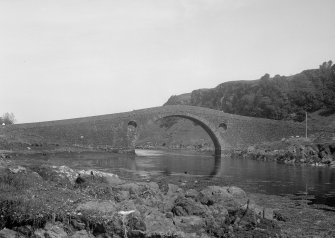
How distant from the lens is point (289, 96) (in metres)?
68.7

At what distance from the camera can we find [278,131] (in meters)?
51.4

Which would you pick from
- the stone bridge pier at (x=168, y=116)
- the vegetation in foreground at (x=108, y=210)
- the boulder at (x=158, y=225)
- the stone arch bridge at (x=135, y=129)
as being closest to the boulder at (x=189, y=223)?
the vegetation in foreground at (x=108, y=210)

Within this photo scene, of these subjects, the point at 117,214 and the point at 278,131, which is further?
the point at 278,131

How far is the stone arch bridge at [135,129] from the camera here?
41.8 m

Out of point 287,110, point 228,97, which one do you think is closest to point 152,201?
point 287,110

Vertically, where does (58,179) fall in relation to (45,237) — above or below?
above

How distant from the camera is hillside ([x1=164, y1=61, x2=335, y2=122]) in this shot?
215ft

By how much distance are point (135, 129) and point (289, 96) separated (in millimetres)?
34001

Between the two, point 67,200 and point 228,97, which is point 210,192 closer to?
point 67,200

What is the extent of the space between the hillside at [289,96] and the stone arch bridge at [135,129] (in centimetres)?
1520

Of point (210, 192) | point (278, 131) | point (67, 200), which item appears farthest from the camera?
point (278, 131)

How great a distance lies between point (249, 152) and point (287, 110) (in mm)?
24021

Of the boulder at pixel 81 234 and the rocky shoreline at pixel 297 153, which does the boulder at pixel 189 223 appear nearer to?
the boulder at pixel 81 234

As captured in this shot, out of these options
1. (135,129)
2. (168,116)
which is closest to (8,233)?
(135,129)
